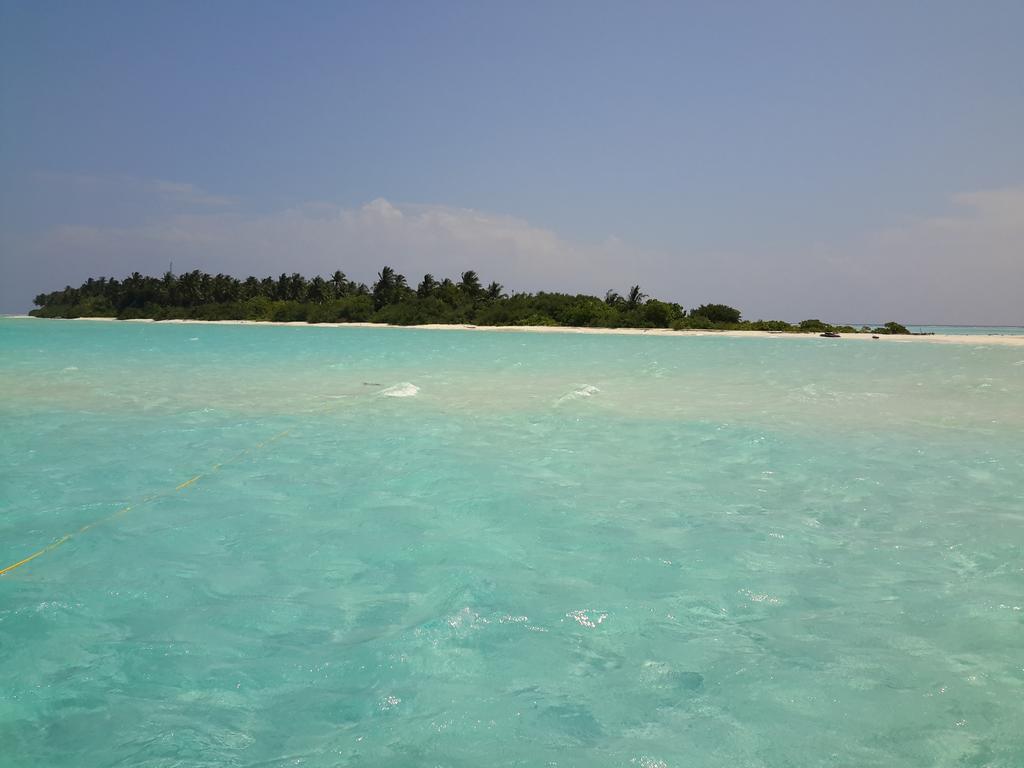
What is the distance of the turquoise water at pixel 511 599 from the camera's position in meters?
3.37

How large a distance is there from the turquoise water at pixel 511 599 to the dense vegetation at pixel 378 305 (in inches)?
2856

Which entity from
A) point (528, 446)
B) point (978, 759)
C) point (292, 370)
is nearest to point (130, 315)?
point (292, 370)

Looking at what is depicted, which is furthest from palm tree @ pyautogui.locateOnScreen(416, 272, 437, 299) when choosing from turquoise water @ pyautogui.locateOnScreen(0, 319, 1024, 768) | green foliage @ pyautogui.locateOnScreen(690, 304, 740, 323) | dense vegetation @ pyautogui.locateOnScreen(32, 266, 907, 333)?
turquoise water @ pyautogui.locateOnScreen(0, 319, 1024, 768)

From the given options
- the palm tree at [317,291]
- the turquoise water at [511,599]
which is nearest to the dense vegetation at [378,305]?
the palm tree at [317,291]

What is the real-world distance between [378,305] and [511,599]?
98.8 m

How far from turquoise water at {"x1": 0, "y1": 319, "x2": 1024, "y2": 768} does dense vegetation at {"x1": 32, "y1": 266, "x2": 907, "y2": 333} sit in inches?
2856

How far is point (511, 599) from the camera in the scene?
5.09m

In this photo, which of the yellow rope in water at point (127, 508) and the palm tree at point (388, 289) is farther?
the palm tree at point (388, 289)

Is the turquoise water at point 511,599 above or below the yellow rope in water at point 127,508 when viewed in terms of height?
above

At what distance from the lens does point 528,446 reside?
1119cm

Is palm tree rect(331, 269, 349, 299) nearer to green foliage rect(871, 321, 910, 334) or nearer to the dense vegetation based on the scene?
the dense vegetation

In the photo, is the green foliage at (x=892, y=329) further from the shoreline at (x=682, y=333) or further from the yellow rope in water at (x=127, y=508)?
the yellow rope in water at (x=127, y=508)

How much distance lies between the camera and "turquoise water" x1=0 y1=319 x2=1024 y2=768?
337 cm

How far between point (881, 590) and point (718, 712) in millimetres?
2471
